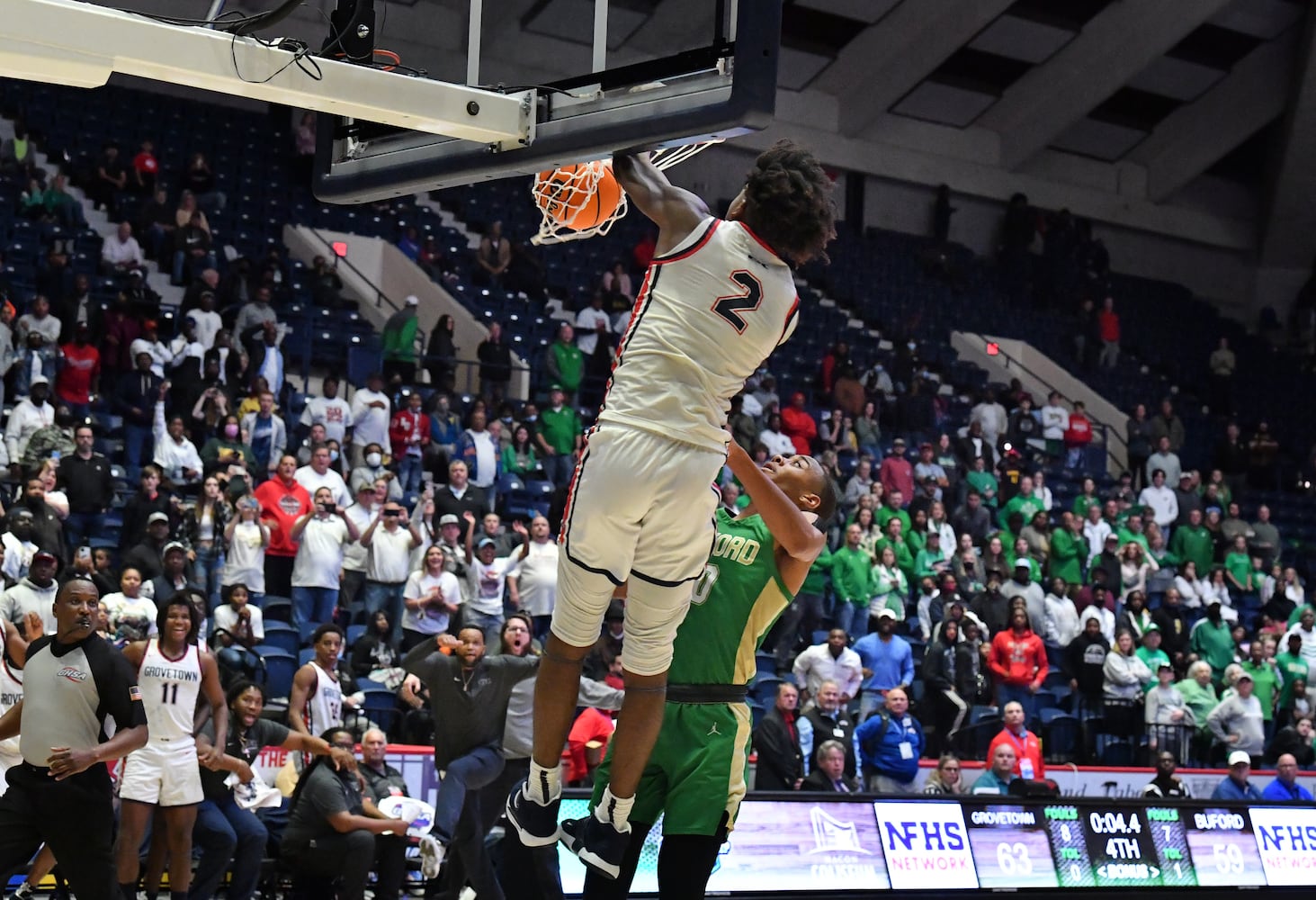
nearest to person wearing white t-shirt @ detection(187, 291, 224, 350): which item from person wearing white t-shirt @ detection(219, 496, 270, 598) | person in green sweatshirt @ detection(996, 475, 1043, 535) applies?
person wearing white t-shirt @ detection(219, 496, 270, 598)

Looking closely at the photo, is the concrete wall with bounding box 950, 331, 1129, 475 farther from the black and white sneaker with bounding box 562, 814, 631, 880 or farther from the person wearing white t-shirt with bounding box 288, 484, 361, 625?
the black and white sneaker with bounding box 562, 814, 631, 880

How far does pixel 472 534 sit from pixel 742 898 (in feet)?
19.6

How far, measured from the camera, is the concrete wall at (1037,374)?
28.2 m

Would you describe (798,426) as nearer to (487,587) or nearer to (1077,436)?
(1077,436)

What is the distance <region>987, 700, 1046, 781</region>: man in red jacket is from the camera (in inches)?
535

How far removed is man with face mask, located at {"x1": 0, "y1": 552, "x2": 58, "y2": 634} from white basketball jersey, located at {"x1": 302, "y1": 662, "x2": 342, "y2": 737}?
202 centimetres

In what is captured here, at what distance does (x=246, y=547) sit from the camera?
13664 millimetres

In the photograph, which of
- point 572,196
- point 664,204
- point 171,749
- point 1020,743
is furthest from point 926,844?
point 664,204

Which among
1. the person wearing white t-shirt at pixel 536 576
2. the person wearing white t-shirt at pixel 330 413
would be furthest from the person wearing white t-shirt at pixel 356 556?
the person wearing white t-shirt at pixel 330 413

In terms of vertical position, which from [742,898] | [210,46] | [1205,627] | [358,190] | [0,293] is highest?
[210,46]

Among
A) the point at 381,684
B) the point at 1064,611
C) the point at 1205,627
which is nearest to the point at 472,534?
the point at 381,684

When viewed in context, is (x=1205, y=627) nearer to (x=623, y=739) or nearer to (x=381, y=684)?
(x=381, y=684)

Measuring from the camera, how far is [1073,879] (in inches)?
445

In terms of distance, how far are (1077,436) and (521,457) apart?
414 inches
